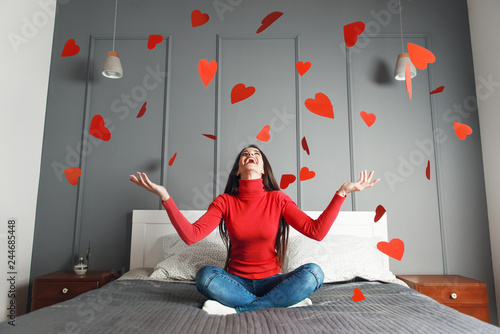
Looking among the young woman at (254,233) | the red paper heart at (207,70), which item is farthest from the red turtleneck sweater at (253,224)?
the red paper heart at (207,70)

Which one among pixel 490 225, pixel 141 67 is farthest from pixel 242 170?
pixel 490 225

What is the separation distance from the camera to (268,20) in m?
3.04

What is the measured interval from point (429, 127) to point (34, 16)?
323 cm

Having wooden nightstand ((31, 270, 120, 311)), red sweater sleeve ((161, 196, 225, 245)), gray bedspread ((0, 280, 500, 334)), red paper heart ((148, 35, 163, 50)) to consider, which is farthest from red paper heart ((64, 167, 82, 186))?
red sweater sleeve ((161, 196, 225, 245))

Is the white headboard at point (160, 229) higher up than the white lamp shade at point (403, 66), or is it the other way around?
the white lamp shade at point (403, 66)

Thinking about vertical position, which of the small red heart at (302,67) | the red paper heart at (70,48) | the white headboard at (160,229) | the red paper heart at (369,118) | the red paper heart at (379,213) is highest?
the red paper heart at (70,48)

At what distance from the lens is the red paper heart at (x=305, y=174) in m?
2.84

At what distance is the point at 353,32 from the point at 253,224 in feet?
6.43

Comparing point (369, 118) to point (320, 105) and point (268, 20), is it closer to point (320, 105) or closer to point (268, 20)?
point (320, 105)

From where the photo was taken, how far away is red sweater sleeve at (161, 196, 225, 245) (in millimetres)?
1755

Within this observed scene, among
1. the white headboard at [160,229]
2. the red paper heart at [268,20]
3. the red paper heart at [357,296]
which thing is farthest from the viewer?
the red paper heart at [268,20]

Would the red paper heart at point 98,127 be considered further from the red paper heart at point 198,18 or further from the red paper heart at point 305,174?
the red paper heart at point 305,174

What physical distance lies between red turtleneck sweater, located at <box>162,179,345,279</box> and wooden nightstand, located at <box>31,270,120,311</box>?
1.04m

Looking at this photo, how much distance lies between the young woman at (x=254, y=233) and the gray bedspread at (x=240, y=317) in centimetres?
10
